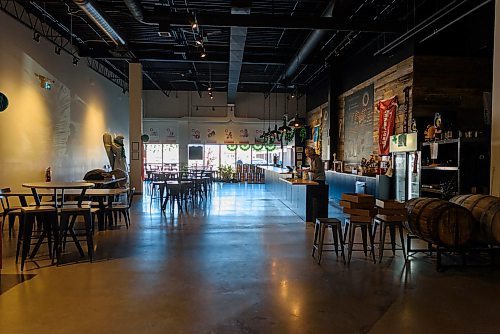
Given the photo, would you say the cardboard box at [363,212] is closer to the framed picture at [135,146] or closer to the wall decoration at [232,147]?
the framed picture at [135,146]

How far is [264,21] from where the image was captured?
8.49 metres

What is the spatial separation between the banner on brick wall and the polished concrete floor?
14.8 ft

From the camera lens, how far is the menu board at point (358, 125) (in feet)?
36.5

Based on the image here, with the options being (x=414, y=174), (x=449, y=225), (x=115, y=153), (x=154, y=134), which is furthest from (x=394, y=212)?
(x=154, y=134)

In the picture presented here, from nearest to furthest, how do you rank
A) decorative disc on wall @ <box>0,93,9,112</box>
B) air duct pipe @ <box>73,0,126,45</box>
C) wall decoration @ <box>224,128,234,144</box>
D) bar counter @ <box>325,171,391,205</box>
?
1. air duct pipe @ <box>73,0,126,45</box>
2. decorative disc on wall @ <box>0,93,9,112</box>
3. bar counter @ <box>325,171,391,205</box>
4. wall decoration @ <box>224,128,234,144</box>

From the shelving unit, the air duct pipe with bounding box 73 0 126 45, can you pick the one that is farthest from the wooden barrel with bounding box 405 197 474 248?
the air duct pipe with bounding box 73 0 126 45

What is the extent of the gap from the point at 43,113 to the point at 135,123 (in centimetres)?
412

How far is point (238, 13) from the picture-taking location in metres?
8.41

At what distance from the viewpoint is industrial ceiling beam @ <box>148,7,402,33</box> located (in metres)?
8.38

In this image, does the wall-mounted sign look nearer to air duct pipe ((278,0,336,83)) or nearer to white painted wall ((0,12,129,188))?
air duct pipe ((278,0,336,83))

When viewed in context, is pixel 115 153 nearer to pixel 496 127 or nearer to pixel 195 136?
pixel 496 127

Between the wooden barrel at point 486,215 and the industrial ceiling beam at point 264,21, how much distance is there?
4.66m

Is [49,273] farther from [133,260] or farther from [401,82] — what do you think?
[401,82]

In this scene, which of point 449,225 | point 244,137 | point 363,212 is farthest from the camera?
point 244,137
